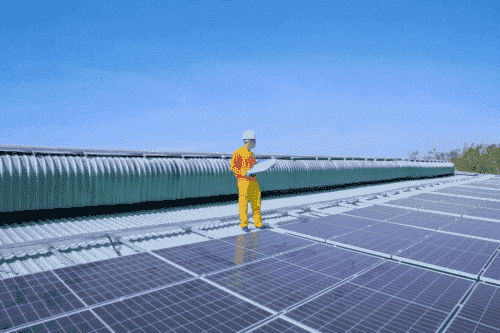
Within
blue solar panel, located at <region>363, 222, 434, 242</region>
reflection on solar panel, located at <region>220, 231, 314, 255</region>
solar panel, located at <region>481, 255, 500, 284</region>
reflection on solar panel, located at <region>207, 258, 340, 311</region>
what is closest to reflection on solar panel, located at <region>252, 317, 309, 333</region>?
reflection on solar panel, located at <region>207, 258, 340, 311</region>

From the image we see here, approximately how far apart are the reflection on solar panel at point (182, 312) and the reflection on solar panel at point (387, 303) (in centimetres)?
38

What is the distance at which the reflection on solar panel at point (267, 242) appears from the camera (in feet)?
13.0

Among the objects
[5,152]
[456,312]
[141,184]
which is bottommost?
[456,312]

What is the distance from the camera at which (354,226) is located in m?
5.33

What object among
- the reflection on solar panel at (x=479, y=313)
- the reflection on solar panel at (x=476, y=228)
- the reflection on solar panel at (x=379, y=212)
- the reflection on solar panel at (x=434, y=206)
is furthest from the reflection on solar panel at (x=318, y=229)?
the reflection on solar panel at (x=434, y=206)

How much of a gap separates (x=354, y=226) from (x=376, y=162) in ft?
39.2

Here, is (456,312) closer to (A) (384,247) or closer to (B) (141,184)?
(A) (384,247)

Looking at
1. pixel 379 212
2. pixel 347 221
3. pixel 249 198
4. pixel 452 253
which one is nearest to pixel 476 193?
pixel 379 212

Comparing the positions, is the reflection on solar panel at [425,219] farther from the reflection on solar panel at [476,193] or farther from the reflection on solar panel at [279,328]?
the reflection on solar panel at [476,193]

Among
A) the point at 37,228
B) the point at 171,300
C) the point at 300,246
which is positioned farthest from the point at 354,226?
the point at 37,228

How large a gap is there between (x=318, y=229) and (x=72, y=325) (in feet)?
11.6

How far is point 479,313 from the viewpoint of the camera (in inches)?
101

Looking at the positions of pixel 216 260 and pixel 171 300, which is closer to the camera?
pixel 171 300

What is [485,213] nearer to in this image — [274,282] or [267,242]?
[267,242]
